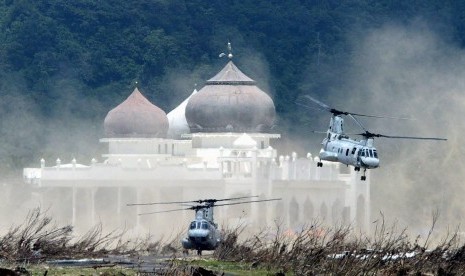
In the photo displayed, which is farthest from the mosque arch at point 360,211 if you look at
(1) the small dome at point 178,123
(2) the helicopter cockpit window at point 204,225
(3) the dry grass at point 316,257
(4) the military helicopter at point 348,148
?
(3) the dry grass at point 316,257

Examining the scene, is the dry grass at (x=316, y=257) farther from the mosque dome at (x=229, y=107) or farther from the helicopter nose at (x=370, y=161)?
the mosque dome at (x=229, y=107)

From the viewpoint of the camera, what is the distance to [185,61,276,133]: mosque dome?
149625mm

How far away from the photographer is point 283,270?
62125mm

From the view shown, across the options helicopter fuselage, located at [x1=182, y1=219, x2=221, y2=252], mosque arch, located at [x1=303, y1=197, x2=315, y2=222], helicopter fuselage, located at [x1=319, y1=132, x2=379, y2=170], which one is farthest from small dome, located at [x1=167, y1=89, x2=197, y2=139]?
helicopter fuselage, located at [x1=182, y1=219, x2=221, y2=252]

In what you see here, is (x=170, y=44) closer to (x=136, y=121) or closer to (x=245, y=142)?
(x=136, y=121)

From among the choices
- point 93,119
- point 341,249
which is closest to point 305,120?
point 93,119

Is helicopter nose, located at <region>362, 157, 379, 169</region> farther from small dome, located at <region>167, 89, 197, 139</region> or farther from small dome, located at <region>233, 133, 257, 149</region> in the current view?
small dome, located at <region>167, 89, 197, 139</region>

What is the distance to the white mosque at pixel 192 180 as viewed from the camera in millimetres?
138000

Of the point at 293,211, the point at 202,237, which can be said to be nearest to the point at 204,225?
the point at 202,237

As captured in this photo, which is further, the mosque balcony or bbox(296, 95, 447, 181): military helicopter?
the mosque balcony

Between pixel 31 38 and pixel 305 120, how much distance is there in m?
21.6

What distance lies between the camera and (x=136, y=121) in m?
148

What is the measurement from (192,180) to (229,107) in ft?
35.0

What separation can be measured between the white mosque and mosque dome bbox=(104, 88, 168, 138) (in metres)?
0.05
